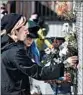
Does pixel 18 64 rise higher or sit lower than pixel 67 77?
higher

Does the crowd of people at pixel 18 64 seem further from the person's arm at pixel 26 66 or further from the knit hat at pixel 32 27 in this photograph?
the knit hat at pixel 32 27

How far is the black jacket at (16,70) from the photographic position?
17.3 ft

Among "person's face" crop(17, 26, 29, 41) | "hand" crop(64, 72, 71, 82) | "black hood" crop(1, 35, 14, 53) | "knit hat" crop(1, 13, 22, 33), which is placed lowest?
"hand" crop(64, 72, 71, 82)

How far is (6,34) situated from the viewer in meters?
5.60

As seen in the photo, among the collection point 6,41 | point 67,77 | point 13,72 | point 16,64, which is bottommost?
point 67,77

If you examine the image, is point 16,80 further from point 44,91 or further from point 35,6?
point 35,6

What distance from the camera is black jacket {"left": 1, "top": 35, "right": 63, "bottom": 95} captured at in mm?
5266

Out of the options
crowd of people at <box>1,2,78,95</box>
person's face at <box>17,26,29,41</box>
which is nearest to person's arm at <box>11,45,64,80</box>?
crowd of people at <box>1,2,78,95</box>

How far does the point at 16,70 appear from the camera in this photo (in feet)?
17.7

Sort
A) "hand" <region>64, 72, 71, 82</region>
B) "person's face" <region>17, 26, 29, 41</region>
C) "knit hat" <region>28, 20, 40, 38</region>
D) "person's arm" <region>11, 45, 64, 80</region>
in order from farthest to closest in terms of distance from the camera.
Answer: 1. "knit hat" <region>28, 20, 40, 38</region>
2. "hand" <region>64, 72, 71, 82</region>
3. "person's face" <region>17, 26, 29, 41</region>
4. "person's arm" <region>11, 45, 64, 80</region>

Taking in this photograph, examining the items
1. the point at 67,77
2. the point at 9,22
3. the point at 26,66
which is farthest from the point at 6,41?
the point at 67,77

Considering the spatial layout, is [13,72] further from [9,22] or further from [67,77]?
[67,77]

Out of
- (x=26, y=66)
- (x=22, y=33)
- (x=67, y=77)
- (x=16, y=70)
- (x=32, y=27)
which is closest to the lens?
(x=26, y=66)

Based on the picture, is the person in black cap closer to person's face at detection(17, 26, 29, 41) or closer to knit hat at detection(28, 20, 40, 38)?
person's face at detection(17, 26, 29, 41)
